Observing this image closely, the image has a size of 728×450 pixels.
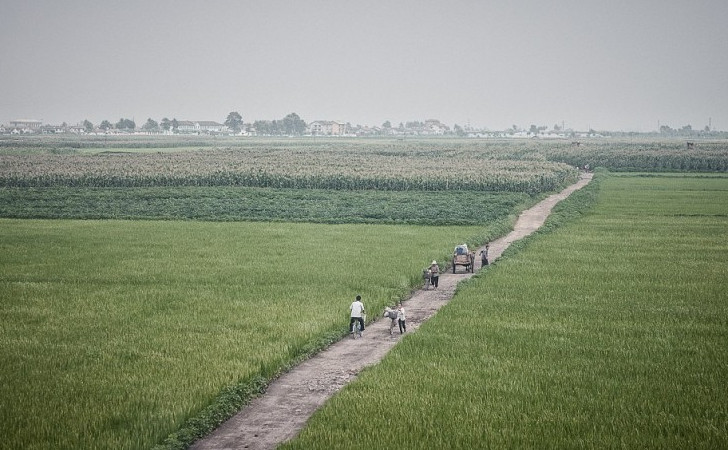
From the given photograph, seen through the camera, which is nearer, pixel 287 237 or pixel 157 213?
pixel 287 237

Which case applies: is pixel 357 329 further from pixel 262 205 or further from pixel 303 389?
pixel 262 205

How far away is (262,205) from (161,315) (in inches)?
1380

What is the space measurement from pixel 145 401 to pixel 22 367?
4.16m

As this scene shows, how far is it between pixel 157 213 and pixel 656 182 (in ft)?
179

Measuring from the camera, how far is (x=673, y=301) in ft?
78.5

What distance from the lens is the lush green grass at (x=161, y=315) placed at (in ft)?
46.7

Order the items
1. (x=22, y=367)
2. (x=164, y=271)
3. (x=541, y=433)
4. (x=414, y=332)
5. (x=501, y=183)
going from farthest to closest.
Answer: (x=501, y=183)
(x=164, y=271)
(x=414, y=332)
(x=22, y=367)
(x=541, y=433)

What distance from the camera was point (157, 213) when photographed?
5212cm

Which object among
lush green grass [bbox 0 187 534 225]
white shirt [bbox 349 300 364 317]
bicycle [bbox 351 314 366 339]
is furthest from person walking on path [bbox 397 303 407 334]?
lush green grass [bbox 0 187 534 225]

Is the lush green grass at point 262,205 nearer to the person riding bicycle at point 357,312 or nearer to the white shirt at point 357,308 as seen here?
the person riding bicycle at point 357,312

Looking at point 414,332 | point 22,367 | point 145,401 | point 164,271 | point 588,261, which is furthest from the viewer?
point 588,261

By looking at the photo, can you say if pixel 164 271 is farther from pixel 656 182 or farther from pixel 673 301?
pixel 656 182


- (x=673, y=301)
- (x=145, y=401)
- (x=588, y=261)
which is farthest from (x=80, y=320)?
(x=588, y=261)

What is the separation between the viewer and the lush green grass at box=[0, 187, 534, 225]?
165 ft
